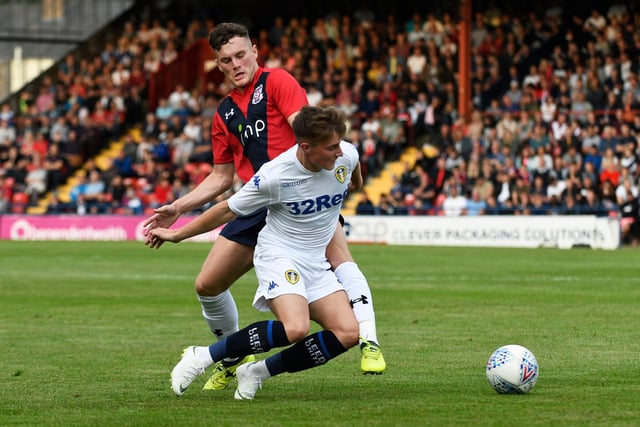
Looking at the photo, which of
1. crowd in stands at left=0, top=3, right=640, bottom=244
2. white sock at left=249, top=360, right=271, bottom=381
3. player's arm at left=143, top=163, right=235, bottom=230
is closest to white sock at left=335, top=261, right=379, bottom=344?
white sock at left=249, top=360, right=271, bottom=381

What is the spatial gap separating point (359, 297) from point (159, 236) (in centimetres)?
132

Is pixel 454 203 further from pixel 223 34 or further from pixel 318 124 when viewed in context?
pixel 318 124

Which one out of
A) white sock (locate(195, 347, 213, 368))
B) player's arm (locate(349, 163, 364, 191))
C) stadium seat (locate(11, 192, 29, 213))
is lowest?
stadium seat (locate(11, 192, 29, 213))

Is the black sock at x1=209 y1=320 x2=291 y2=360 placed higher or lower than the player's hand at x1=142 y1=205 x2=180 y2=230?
lower

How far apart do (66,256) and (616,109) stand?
1335 centimetres

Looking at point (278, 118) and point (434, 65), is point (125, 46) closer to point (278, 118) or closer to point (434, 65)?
point (434, 65)

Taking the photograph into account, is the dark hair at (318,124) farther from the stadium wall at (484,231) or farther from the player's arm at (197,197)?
the stadium wall at (484,231)

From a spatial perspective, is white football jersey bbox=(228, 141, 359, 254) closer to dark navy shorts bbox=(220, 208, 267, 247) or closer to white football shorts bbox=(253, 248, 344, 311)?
white football shorts bbox=(253, 248, 344, 311)

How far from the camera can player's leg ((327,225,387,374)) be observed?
25.5 feet

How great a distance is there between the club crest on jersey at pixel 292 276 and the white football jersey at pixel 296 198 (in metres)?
0.19

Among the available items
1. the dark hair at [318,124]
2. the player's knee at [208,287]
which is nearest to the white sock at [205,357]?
the player's knee at [208,287]

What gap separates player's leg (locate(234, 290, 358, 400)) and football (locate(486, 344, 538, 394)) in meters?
0.90

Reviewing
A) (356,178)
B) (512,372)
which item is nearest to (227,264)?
(356,178)

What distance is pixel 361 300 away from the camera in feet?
26.8
